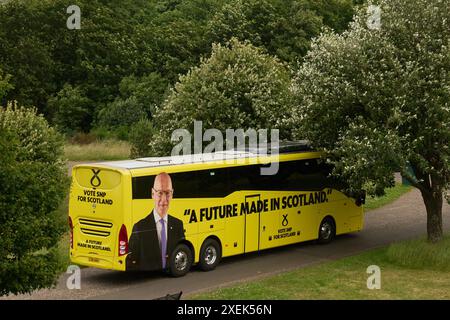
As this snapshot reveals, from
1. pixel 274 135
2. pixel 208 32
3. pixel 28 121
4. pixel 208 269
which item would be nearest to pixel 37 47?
pixel 208 32

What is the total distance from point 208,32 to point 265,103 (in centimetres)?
3572

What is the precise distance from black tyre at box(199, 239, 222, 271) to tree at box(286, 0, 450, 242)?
3.97 metres

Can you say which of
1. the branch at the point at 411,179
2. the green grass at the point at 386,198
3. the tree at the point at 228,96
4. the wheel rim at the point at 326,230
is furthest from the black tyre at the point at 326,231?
the green grass at the point at 386,198

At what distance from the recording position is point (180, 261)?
21.5 m

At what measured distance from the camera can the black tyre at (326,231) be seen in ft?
84.8

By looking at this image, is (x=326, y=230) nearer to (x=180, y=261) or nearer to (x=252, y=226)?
(x=252, y=226)

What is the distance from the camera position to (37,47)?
201ft

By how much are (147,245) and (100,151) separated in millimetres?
32685

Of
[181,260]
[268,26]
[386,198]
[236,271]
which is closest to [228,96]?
[236,271]

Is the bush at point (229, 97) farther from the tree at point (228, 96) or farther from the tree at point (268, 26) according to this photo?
the tree at point (268, 26)

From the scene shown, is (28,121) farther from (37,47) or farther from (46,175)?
(37,47)

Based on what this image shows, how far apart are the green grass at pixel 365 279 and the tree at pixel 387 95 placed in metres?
1.91
